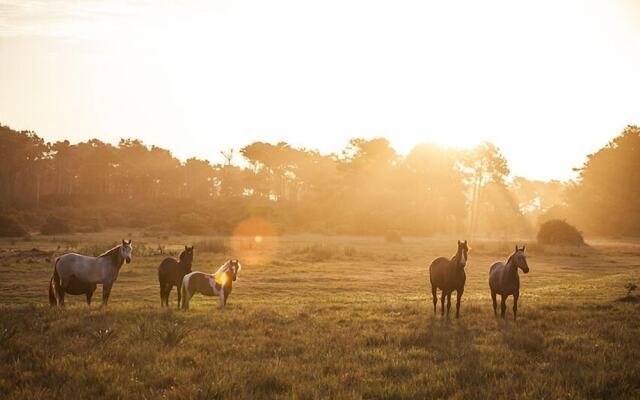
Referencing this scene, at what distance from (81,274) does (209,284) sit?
13.2 ft

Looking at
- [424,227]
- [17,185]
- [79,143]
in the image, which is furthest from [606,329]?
[79,143]

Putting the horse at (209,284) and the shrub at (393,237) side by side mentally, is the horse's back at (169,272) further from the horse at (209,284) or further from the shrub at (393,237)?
the shrub at (393,237)

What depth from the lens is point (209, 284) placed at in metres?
16.5

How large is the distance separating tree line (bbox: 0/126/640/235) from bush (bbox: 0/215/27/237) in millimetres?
19189

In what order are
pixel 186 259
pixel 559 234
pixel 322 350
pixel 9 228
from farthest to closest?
pixel 559 234
pixel 9 228
pixel 186 259
pixel 322 350

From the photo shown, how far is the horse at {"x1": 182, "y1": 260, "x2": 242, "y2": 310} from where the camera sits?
15992 mm

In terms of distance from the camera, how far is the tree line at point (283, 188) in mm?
89938

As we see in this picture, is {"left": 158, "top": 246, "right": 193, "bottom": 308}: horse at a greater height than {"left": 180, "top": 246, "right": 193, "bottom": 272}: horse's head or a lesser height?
lesser

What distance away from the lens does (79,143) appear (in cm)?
11625

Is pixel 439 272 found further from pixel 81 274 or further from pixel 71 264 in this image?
pixel 71 264

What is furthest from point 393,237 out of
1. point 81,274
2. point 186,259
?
point 81,274

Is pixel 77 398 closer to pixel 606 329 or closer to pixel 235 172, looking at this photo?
pixel 606 329

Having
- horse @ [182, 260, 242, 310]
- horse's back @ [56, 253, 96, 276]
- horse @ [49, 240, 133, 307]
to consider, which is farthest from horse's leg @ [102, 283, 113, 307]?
horse @ [182, 260, 242, 310]

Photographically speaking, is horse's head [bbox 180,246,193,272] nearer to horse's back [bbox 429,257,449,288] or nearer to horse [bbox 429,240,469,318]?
horse's back [bbox 429,257,449,288]
